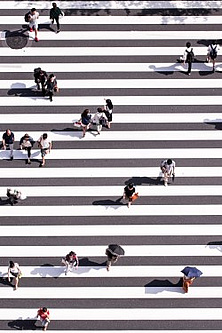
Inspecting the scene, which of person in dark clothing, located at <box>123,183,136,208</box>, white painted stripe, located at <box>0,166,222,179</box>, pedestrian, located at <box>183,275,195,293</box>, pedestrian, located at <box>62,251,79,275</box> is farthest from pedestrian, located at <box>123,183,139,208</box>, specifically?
pedestrian, located at <box>183,275,195,293</box>

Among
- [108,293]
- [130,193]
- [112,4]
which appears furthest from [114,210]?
[112,4]

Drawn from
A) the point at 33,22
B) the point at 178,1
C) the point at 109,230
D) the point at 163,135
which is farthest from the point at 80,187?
the point at 178,1

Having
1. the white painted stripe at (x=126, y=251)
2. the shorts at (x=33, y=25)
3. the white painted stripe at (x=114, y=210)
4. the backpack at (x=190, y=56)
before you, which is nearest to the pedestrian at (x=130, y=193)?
the white painted stripe at (x=114, y=210)

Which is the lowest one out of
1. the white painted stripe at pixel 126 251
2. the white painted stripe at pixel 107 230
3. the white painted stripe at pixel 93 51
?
the white painted stripe at pixel 126 251

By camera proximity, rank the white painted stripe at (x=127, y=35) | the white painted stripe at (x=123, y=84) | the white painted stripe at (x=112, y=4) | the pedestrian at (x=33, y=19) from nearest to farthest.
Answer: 1. the white painted stripe at (x=123, y=84)
2. the pedestrian at (x=33, y=19)
3. the white painted stripe at (x=127, y=35)
4. the white painted stripe at (x=112, y=4)

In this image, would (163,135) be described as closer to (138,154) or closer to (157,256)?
(138,154)

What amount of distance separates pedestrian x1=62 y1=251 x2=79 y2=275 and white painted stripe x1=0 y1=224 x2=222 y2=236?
1.39 m

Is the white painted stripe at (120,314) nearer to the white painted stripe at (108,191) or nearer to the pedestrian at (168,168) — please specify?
the white painted stripe at (108,191)

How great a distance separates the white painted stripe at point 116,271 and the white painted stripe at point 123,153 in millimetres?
4837

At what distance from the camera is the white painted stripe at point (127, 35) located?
30297 mm

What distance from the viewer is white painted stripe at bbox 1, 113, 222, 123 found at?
92.6ft

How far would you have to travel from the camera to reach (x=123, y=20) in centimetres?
3075

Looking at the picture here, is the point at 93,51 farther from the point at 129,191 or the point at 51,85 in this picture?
the point at 129,191

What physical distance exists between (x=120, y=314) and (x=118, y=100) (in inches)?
375
